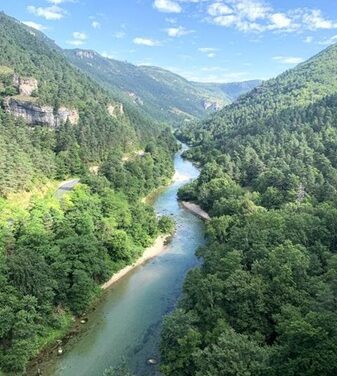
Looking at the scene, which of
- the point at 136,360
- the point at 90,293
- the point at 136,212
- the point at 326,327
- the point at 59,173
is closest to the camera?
the point at 326,327

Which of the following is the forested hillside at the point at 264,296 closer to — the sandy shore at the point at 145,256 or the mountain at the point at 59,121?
the sandy shore at the point at 145,256

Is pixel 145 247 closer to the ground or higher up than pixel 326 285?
closer to the ground

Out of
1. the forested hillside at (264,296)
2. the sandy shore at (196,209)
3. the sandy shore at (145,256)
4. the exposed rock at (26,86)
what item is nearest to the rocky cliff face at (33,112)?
the exposed rock at (26,86)

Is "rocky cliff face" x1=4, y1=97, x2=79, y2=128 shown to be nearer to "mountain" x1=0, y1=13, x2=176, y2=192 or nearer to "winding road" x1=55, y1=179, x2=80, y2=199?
"mountain" x1=0, y1=13, x2=176, y2=192

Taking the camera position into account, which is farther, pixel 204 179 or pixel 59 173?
pixel 204 179

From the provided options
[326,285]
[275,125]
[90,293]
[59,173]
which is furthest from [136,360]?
[275,125]

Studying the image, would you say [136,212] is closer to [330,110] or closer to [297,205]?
[297,205]
